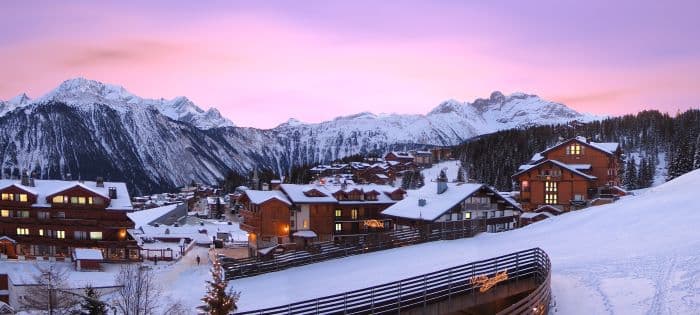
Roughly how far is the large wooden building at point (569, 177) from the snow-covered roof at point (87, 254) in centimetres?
5363

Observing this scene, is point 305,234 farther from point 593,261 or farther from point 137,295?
point 593,261

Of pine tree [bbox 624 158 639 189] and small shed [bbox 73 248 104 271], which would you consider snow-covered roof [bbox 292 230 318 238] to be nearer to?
small shed [bbox 73 248 104 271]

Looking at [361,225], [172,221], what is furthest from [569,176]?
[172,221]

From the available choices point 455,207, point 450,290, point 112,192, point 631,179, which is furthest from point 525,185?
point 450,290

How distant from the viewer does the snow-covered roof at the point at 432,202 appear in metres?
54.8

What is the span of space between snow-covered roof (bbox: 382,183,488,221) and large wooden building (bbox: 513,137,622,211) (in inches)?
691

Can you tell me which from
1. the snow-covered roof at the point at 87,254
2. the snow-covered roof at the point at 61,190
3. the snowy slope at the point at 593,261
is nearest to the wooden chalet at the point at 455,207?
the snowy slope at the point at 593,261

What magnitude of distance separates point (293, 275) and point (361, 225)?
35098 millimetres

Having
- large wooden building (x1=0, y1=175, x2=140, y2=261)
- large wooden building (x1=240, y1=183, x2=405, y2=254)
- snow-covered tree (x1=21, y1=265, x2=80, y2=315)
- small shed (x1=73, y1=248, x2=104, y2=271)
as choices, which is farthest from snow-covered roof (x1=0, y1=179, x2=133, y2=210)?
large wooden building (x1=240, y1=183, x2=405, y2=254)

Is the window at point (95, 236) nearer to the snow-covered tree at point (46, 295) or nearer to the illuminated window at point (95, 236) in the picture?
the illuminated window at point (95, 236)

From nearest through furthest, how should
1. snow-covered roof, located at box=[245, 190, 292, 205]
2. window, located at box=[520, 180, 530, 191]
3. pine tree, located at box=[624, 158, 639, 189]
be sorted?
1. snow-covered roof, located at box=[245, 190, 292, 205]
2. window, located at box=[520, 180, 530, 191]
3. pine tree, located at box=[624, 158, 639, 189]

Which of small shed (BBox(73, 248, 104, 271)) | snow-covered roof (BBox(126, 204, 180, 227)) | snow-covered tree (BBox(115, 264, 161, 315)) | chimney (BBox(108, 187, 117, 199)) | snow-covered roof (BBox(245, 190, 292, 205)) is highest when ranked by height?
chimney (BBox(108, 187, 117, 199))

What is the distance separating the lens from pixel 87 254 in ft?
184

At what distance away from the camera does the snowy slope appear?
22359 millimetres
